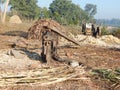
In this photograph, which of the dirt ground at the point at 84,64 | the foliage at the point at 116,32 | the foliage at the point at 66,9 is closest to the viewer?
the dirt ground at the point at 84,64

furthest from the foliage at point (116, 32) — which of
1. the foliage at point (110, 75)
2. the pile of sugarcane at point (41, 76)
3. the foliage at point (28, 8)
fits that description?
the foliage at point (28, 8)

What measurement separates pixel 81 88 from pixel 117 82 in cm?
78

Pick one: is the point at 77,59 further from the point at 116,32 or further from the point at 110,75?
the point at 116,32

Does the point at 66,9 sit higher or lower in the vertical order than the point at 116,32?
higher

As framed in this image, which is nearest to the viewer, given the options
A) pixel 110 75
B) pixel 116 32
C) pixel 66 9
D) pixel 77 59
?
pixel 110 75

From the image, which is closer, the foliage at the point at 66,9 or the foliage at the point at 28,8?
the foliage at the point at 28,8

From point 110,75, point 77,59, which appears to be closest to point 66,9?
point 77,59

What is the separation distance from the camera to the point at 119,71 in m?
7.55

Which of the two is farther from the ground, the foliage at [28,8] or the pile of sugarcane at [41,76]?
the foliage at [28,8]

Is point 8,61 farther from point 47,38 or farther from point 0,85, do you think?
point 0,85

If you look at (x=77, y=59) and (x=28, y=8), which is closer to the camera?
(x=77, y=59)

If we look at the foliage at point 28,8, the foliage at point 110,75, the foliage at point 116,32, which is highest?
the foliage at point 28,8

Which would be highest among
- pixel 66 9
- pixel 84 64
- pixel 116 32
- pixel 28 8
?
pixel 66 9

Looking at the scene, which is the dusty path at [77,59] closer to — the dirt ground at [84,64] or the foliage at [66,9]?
the dirt ground at [84,64]
